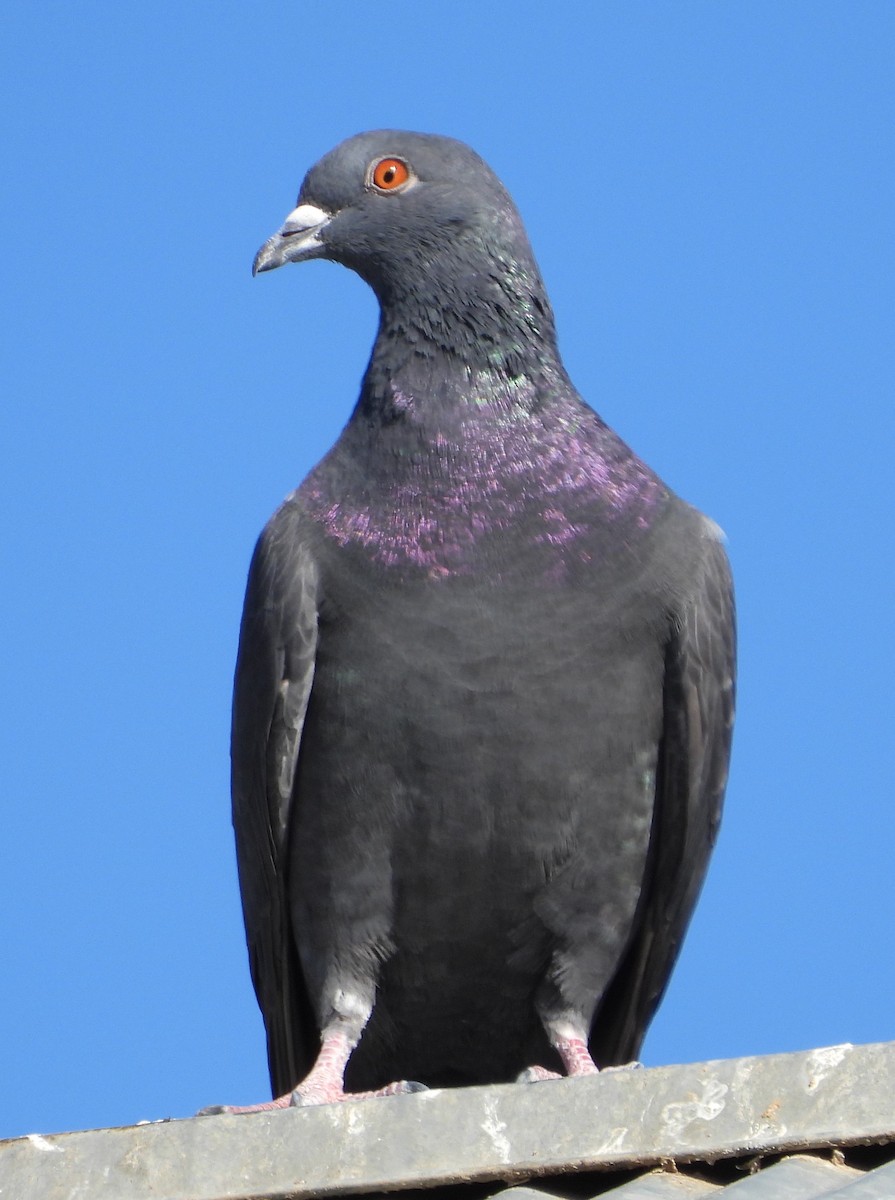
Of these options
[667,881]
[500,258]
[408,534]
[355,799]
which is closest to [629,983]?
[667,881]

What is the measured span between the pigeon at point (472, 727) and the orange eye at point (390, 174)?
1.98 ft

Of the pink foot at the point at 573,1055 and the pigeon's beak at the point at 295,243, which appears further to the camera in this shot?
the pigeon's beak at the point at 295,243

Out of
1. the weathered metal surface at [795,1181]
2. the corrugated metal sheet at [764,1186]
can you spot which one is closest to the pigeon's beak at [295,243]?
the corrugated metal sheet at [764,1186]

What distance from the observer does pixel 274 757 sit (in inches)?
277

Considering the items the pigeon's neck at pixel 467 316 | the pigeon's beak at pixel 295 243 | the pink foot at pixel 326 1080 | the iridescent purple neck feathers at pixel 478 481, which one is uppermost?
the pigeon's beak at pixel 295 243

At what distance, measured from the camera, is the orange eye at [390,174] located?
780 centimetres

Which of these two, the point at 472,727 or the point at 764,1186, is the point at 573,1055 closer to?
the point at 472,727

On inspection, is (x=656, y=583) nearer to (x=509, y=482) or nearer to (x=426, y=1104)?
(x=509, y=482)

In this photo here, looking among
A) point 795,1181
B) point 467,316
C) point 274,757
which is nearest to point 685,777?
point 274,757

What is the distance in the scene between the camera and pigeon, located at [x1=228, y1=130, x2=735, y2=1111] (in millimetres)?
6781

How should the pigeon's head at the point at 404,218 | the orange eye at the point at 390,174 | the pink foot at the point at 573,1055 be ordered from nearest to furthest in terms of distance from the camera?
the pink foot at the point at 573,1055 < the pigeon's head at the point at 404,218 < the orange eye at the point at 390,174

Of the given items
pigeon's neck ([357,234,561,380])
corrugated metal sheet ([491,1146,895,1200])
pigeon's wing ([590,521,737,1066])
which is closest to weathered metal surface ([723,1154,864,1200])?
corrugated metal sheet ([491,1146,895,1200])

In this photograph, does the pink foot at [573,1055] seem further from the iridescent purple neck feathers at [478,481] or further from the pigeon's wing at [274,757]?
the iridescent purple neck feathers at [478,481]

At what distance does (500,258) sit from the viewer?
761 cm
